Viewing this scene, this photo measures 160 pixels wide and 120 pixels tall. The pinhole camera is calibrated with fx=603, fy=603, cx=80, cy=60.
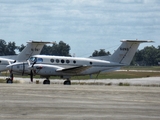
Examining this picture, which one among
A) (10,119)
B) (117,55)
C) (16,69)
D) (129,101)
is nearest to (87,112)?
(10,119)

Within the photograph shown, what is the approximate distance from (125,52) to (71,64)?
5396 mm

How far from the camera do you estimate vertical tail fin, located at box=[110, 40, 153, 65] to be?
55156mm

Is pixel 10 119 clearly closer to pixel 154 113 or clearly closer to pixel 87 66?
→ pixel 154 113

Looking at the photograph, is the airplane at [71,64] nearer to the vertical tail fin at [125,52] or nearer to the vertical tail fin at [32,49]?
the vertical tail fin at [125,52]

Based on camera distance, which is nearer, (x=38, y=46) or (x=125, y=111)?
(x=125, y=111)

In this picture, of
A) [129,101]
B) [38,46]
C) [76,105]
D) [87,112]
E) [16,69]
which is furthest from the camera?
[38,46]

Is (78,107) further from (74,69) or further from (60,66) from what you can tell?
(60,66)

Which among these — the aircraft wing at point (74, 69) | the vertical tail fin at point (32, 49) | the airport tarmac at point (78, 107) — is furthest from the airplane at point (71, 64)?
the airport tarmac at point (78, 107)

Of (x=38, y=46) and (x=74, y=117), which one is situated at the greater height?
(x=38, y=46)

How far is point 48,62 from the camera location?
170 feet

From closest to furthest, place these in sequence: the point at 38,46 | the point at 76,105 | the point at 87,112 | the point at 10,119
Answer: the point at 10,119, the point at 87,112, the point at 76,105, the point at 38,46

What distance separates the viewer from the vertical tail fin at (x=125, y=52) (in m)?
55.2

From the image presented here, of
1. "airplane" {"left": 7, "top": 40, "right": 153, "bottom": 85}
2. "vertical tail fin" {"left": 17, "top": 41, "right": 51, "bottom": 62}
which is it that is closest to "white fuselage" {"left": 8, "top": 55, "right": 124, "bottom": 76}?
"airplane" {"left": 7, "top": 40, "right": 153, "bottom": 85}

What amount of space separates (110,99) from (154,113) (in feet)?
21.7
